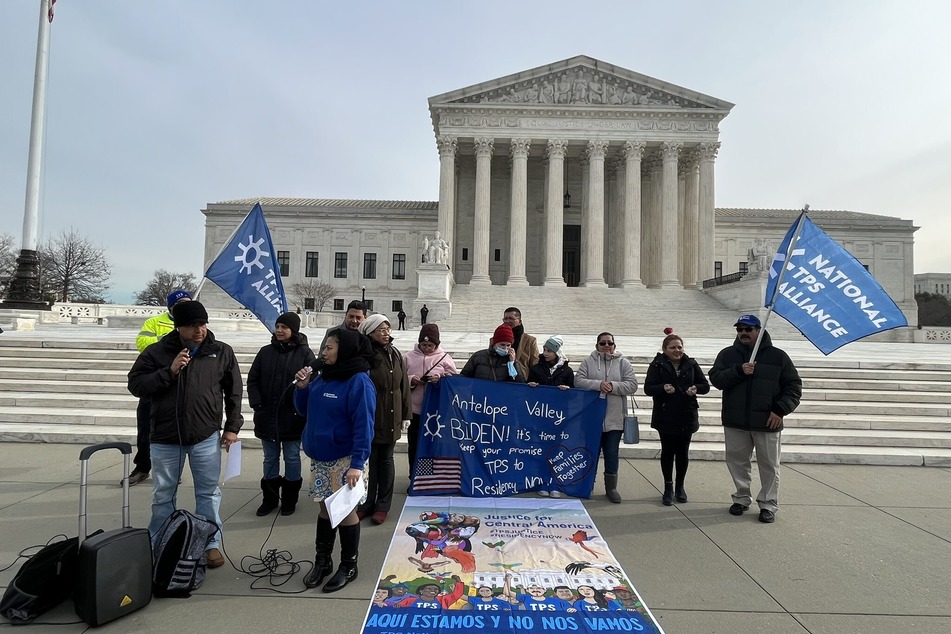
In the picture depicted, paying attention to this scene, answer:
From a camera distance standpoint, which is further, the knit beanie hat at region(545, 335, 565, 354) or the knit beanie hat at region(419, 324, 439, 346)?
the knit beanie hat at region(545, 335, 565, 354)

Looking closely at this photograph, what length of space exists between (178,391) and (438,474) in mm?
2898

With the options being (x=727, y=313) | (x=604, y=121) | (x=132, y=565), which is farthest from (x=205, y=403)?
(x=604, y=121)

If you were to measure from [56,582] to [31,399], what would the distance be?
757cm

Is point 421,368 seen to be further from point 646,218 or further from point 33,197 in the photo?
point 646,218

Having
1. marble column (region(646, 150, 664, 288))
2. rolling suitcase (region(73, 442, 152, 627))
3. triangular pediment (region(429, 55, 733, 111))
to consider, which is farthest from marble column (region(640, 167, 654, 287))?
rolling suitcase (region(73, 442, 152, 627))

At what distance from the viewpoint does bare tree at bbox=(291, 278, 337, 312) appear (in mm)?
49938

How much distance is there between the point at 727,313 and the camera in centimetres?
2938

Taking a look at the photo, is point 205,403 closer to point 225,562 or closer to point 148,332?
point 225,562

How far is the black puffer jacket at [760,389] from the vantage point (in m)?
5.28

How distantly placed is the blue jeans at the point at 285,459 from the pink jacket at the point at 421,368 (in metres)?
1.34

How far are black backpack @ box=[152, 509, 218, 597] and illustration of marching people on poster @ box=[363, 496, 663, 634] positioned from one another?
4.20ft

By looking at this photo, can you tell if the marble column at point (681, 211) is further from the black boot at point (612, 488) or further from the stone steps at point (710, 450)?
the black boot at point (612, 488)

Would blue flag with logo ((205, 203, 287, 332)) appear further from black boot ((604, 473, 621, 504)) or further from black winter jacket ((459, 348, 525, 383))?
black boot ((604, 473, 621, 504))

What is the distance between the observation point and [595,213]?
123 feet
